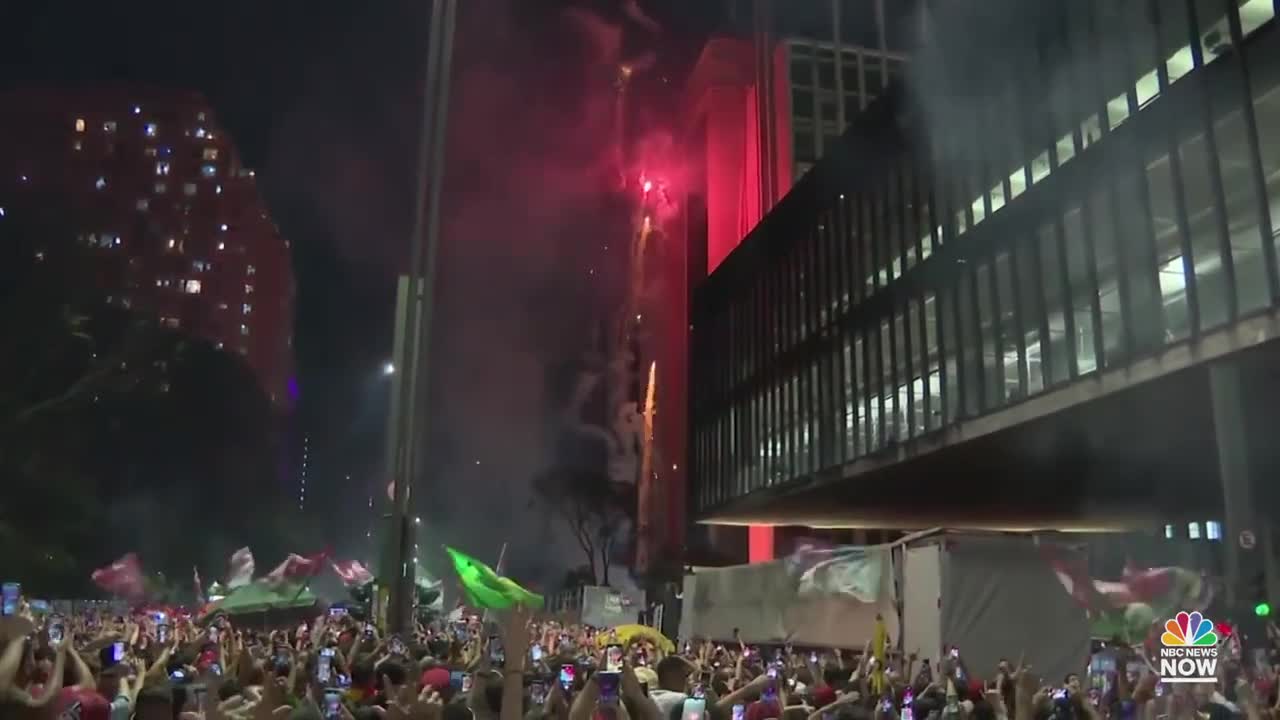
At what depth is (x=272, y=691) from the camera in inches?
190

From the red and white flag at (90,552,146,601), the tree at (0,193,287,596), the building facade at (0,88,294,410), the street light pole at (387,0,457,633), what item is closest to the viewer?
the street light pole at (387,0,457,633)

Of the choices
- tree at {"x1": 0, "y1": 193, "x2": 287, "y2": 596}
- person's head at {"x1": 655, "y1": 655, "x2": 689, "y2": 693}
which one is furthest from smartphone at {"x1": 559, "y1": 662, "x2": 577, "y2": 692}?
tree at {"x1": 0, "y1": 193, "x2": 287, "y2": 596}

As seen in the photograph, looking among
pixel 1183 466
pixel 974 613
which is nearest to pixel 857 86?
pixel 1183 466

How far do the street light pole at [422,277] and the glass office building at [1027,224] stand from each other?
1257 centimetres

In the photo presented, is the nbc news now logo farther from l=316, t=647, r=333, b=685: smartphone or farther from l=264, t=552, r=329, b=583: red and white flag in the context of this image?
l=264, t=552, r=329, b=583: red and white flag

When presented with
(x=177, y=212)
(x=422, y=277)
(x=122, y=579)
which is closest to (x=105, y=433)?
(x=122, y=579)

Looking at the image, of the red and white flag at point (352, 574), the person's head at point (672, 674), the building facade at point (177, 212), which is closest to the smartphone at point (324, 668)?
the person's head at point (672, 674)

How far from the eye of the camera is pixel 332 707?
5242mm

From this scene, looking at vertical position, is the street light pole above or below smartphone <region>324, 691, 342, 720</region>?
above

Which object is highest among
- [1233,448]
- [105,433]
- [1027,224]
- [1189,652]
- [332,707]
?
[1027,224]

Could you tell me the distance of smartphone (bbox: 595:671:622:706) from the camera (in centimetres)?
470

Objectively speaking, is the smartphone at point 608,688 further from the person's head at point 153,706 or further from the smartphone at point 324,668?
the smartphone at point 324,668

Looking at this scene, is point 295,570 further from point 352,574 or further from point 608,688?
point 608,688

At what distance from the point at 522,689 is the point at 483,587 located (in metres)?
23.4
